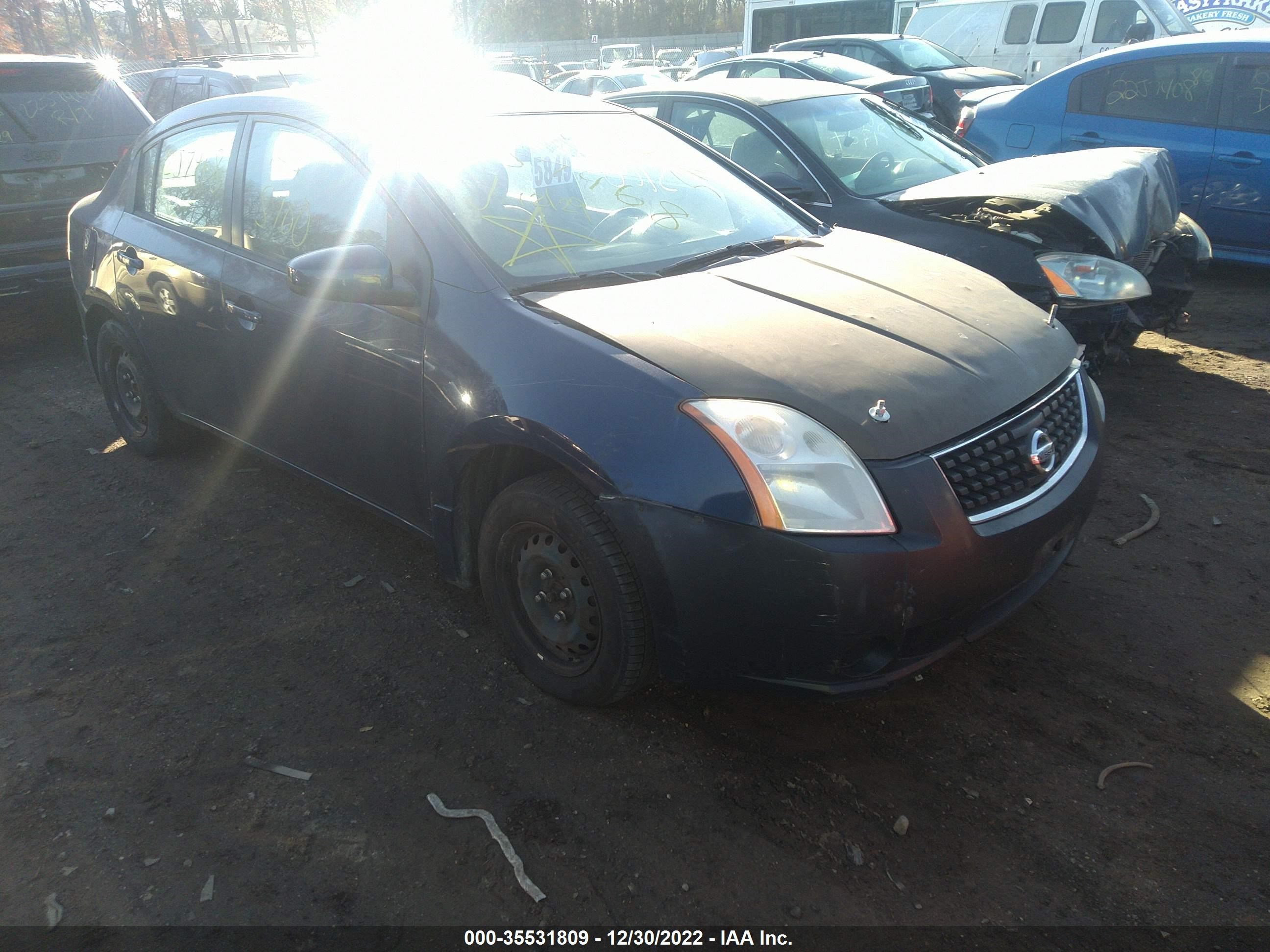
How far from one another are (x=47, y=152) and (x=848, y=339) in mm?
6518

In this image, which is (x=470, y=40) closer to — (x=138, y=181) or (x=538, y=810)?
(x=138, y=181)

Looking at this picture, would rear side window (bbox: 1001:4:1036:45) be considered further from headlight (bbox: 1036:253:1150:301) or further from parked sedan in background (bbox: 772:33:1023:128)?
headlight (bbox: 1036:253:1150:301)

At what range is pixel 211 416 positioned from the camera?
4004 millimetres

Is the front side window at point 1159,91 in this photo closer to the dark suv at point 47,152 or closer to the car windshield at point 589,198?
the car windshield at point 589,198

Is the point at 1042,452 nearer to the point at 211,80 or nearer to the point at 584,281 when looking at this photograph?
the point at 584,281

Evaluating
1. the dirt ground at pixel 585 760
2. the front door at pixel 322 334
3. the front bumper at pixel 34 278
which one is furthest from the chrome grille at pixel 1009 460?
the front bumper at pixel 34 278

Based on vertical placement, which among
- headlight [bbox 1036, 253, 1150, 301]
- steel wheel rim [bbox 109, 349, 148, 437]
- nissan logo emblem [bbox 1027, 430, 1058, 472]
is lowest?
steel wheel rim [bbox 109, 349, 148, 437]

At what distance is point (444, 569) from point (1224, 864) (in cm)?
225

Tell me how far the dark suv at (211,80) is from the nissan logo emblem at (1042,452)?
878cm

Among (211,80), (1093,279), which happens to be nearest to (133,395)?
(1093,279)

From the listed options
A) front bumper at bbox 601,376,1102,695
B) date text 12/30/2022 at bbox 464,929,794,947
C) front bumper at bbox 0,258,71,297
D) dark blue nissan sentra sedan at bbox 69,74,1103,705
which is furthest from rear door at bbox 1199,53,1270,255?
front bumper at bbox 0,258,71,297

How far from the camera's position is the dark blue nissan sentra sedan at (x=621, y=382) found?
225 cm

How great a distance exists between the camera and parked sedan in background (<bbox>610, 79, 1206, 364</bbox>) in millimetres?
4461

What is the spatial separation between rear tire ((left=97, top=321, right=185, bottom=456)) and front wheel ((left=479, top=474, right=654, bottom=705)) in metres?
2.45
